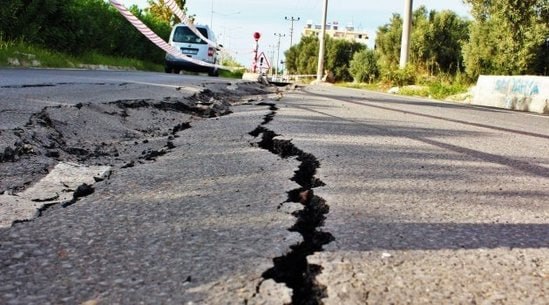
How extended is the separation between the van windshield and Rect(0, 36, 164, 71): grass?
236cm

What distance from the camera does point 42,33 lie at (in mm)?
12688

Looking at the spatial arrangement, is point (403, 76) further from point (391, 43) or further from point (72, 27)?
point (391, 43)

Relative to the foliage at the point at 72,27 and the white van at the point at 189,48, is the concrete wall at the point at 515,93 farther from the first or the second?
the foliage at the point at 72,27

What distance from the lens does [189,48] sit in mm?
17766

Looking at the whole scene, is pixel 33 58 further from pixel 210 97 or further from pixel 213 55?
pixel 213 55

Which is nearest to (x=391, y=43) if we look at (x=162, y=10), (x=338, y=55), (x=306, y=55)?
(x=162, y=10)

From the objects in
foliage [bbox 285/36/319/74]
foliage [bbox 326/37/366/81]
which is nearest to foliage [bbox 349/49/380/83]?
foliage [bbox 326/37/366/81]

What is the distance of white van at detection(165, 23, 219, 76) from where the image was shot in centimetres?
1766

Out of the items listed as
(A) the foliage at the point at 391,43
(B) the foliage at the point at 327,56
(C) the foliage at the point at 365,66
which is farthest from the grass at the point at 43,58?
(B) the foliage at the point at 327,56

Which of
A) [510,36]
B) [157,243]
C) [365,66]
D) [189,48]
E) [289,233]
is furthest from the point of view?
[365,66]

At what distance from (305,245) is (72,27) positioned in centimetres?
1355

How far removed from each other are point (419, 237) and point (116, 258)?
89 centimetres

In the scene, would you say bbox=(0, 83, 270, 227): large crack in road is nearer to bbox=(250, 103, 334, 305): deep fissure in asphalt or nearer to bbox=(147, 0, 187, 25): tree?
bbox=(250, 103, 334, 305): deep fissure in asphalt

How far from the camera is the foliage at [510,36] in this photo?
1611 centimetres
